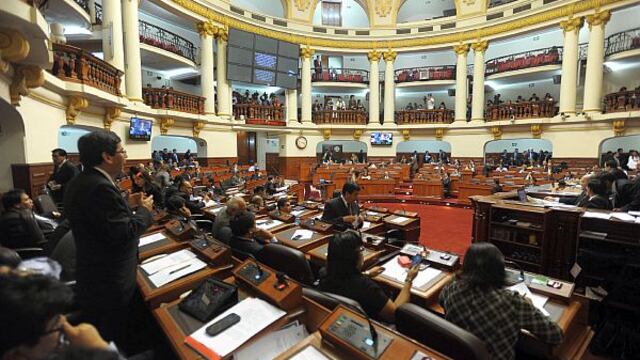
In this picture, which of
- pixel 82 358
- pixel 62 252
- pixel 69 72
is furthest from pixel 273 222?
pixel 69 72

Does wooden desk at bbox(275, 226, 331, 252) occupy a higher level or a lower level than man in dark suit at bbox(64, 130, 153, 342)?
lower

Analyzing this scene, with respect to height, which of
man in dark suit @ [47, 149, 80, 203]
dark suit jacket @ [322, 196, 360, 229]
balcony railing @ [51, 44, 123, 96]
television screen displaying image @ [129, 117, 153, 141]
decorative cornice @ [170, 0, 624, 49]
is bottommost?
dark suit jacket @ [322, 196, 360, 229]

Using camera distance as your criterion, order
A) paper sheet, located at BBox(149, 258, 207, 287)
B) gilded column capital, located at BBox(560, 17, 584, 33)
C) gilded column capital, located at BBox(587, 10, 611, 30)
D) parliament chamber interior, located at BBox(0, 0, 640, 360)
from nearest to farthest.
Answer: parliament chamber interior, located at BBox(0, 0, 640, 360)
paper sheet, located at BBox(149, 258, 207, 287)
gilded column capital, located at BBox(587, 10, 611, 30)
gilded column capital, located at BBox(560, 17, 584, 33)

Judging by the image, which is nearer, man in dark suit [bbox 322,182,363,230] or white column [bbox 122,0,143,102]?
man in dark suit [bbox 322,182,363,230]

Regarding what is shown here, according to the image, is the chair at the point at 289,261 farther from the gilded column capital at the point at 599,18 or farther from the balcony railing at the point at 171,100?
the gilded column capital at the point at 599,18

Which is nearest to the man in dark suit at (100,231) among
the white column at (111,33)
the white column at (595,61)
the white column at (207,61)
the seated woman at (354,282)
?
the seated woman at (354,282)

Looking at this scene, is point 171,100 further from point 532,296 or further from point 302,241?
point 532,296

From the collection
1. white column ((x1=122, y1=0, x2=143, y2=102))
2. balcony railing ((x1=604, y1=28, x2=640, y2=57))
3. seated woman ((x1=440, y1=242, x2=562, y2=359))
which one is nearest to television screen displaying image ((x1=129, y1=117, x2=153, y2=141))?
white column ((x1=122, y1=0, x2=143, y2=102))

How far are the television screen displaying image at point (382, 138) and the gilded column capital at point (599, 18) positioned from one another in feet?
30.3

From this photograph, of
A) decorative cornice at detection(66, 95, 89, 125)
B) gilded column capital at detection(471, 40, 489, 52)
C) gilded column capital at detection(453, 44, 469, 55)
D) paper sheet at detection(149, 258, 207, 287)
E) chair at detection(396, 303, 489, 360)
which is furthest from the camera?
gilded column capital at detection(453, 44, 469, 55)

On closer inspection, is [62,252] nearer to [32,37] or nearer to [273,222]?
[273,222]

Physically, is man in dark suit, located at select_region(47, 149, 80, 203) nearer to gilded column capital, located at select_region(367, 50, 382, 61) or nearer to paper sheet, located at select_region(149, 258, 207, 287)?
paper sheet, located at select_region(149, 258, 207, 287)

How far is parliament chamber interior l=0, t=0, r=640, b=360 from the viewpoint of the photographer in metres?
1.48

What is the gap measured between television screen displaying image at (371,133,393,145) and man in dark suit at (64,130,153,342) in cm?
1617
